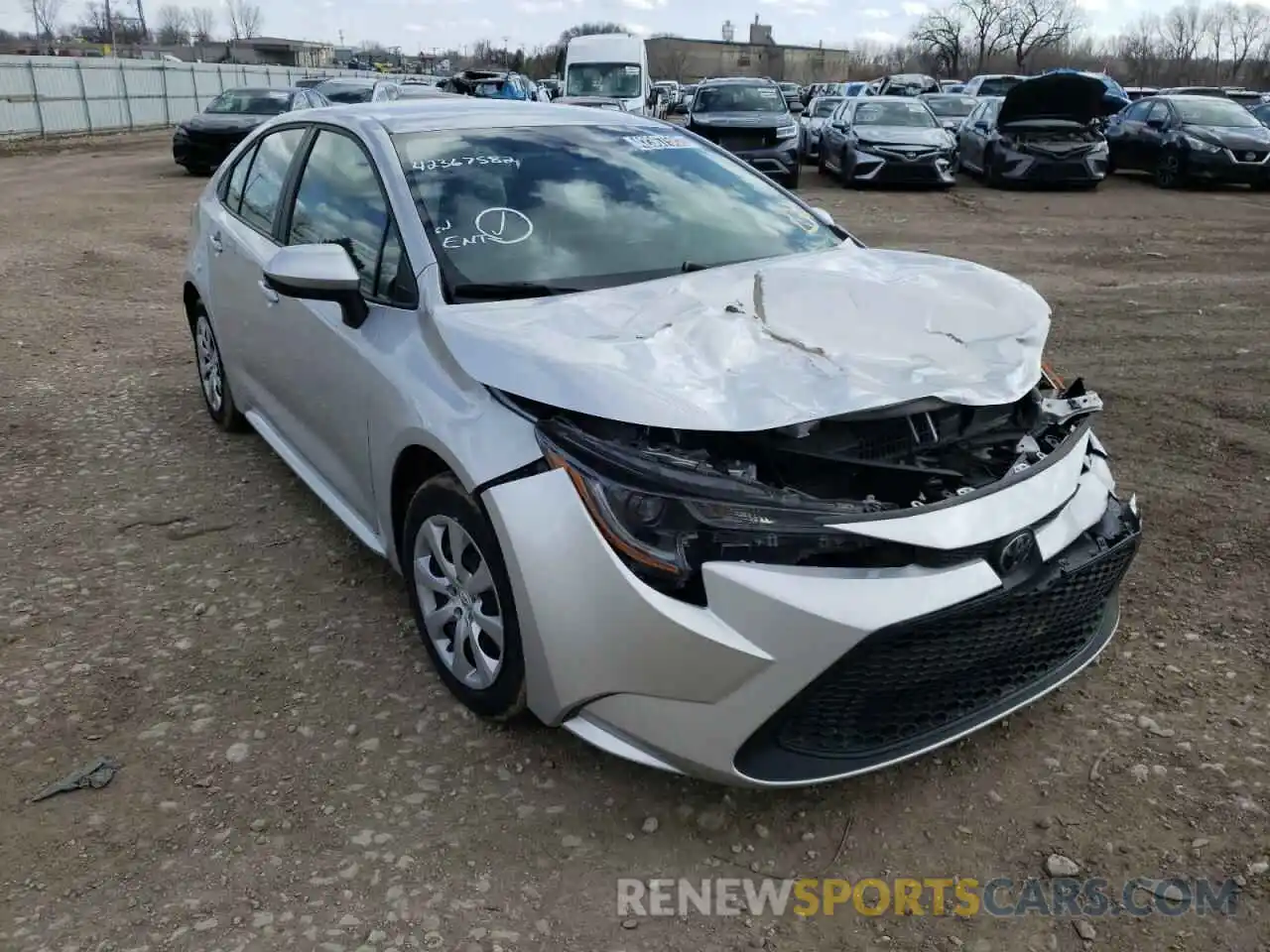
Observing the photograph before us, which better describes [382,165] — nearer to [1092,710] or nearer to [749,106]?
[1092,710]

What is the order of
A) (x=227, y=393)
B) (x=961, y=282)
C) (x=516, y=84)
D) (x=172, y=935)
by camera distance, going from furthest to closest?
(x=516, y=84)
(x=227, y=393)
(x=961, y=282)
(x=172, y=935)

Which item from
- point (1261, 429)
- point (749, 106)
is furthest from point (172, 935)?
point (749, 106)

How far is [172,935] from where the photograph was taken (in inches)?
88.7

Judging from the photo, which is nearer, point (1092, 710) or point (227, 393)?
point (1092, 710)

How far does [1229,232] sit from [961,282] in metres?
10.6

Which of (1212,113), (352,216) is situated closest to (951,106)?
(1212,113)

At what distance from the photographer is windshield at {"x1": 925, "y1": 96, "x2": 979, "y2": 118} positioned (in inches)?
852

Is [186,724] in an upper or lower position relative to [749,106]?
lower

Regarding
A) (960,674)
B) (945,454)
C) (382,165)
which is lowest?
(960,674)

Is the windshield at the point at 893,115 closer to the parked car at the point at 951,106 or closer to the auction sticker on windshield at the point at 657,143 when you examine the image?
the parked car at the point at 951,106

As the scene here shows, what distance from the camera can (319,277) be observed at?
3064 mm

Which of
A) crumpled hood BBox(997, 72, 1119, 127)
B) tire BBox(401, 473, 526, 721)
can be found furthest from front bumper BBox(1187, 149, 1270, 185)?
tire BBox(401, 473, 526, 721)

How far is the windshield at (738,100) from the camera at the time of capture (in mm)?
17078

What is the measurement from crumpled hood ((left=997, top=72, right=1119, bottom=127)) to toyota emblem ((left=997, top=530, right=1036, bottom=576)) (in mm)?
15660
